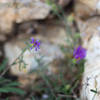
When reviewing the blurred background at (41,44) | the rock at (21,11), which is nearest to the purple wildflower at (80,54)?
the blurred background at (41,44)

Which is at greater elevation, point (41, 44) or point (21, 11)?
point (21, 11)

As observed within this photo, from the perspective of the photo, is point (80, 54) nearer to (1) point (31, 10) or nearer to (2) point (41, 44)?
(2) point (41, 44)

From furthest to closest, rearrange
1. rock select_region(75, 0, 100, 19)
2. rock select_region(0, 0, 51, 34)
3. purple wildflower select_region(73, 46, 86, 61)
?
rock select_region(0, 0, 51, 34)
rock select_region(75, 0, 100, 19)
purple wildflower select_region(73, 46, 86, 61)

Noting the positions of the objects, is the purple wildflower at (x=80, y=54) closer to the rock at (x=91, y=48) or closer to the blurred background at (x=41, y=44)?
the rock at (x=91, y=48)

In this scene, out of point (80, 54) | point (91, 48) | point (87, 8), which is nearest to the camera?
point (80, 54)

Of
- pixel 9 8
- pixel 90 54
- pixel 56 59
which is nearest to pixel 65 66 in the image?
pixel 56 59

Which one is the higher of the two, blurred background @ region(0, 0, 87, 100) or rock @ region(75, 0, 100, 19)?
rock @ region(75, 0, 100, 19)

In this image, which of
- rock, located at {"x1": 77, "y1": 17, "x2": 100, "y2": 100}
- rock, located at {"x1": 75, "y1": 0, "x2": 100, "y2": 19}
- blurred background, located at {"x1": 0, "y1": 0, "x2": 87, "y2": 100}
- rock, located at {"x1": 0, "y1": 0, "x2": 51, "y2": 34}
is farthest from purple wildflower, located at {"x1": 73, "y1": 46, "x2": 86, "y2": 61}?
rock, located at {"x1": 0, "y1": 0, "x2": 51, "y2": 34}

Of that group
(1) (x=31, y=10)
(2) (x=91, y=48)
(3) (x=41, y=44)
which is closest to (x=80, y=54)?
(2) (x=91, y=48)

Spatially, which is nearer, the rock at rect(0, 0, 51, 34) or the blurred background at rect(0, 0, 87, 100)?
the blurred background at rect(0, 0, 87, 100)

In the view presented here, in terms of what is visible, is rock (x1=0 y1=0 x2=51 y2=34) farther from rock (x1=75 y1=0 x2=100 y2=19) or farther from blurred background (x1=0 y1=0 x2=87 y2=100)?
rock (x1=75 y1=0 x2=100 y2=19)

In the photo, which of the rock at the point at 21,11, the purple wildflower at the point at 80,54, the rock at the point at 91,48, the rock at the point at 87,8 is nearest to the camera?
the rock at the point at 91,48
